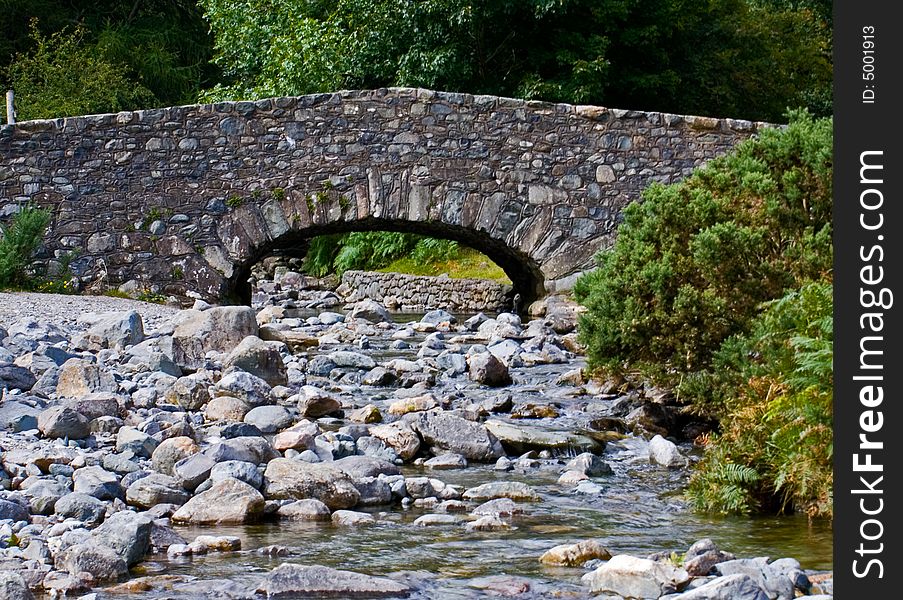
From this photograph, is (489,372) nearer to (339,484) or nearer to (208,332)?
(208,332)

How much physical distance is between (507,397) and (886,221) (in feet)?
18.5

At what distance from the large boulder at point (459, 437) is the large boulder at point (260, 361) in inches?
94.5

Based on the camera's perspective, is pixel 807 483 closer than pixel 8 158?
Yes

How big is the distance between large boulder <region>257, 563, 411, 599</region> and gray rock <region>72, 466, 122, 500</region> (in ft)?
5.31

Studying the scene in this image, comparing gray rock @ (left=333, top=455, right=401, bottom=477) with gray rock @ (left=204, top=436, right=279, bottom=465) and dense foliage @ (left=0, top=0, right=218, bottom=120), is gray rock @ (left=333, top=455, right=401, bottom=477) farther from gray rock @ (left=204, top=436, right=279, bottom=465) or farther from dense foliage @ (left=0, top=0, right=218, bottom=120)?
dense foliage @ (left=0, top=0, right=218, bottom=120)

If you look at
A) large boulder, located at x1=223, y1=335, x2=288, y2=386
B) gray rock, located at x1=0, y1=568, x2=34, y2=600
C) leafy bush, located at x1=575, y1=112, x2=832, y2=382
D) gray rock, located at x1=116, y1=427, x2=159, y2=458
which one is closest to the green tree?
large boulder, located at x1=223, y1=335, x2=288, y2=386

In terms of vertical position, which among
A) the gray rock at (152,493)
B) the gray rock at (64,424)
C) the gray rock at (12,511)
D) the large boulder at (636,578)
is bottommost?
the large boulder at (636,578)

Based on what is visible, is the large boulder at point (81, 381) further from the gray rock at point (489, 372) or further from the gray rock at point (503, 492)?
the gray rock at point (503, 492)

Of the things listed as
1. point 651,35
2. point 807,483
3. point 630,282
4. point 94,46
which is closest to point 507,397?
point 630,282

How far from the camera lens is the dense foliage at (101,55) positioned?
78.4 feet

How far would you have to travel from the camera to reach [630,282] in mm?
8258

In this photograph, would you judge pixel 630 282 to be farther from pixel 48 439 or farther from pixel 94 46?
pixel 94 46

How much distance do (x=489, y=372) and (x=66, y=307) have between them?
5.76 m

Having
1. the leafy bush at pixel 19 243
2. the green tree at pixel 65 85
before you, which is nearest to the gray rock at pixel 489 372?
the leafy bush at pixel 19 243
